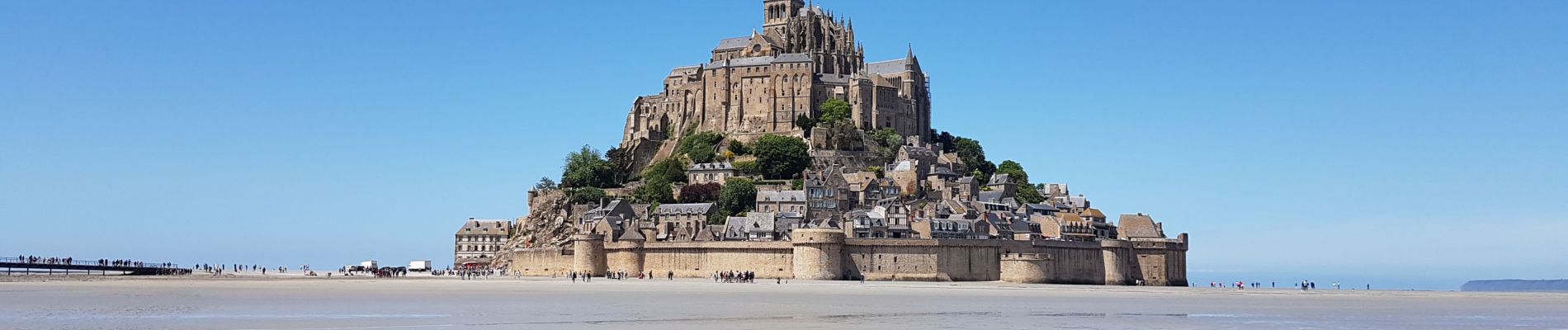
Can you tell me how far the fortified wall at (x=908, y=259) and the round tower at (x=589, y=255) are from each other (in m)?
0.05

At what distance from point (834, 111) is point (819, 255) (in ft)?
135

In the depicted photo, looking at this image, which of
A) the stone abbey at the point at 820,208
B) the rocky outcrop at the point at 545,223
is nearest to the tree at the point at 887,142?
the stone abbey at the point at 820,208

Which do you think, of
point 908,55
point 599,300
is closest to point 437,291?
point 599,300

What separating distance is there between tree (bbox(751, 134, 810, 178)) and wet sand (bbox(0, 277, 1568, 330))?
4074cm

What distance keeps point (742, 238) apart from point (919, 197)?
19.5m

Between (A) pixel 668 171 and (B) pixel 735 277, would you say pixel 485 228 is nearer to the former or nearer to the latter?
(A) pixel 668 171

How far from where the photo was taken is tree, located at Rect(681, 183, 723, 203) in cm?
9912

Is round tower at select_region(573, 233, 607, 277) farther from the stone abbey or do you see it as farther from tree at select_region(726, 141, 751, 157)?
tree at select_region(726, 141, 751, 157)

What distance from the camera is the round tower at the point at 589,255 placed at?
267 ft

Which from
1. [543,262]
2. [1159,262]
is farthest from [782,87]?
[1159,262]

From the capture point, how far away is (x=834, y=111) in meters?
114

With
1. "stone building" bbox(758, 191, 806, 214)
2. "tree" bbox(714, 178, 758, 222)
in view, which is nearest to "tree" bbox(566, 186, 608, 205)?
"tree" bbox(714, 178, 758, 222)

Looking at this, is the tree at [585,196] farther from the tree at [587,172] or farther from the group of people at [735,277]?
the group of people at [735,277]

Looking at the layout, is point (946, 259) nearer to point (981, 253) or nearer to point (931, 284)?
point (981, 253)
